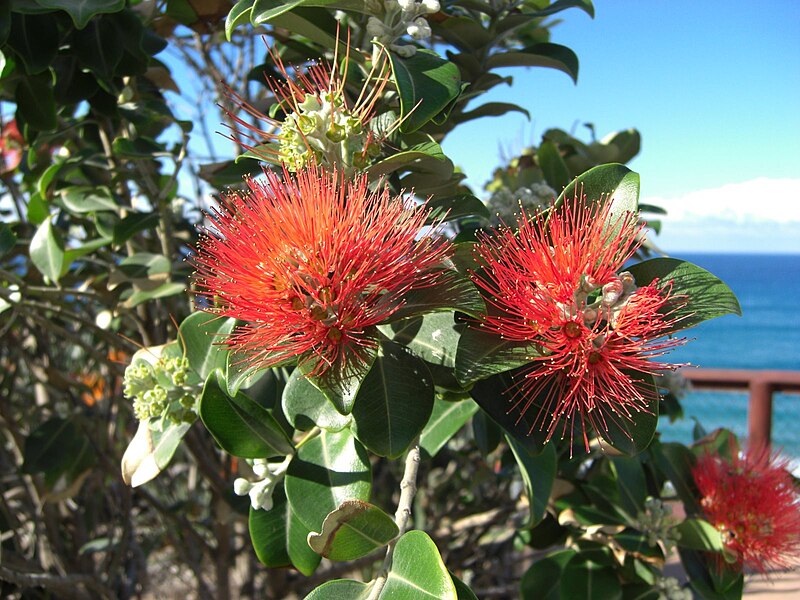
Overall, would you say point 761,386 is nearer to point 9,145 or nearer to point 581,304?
point 581,304

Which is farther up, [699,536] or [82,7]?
[82,7]

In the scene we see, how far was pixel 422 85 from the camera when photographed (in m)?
0.79

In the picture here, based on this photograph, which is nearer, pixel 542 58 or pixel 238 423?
pixel 238 423

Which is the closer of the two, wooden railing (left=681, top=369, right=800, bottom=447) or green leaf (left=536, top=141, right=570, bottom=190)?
green leaf (left=536, top=141, right=570, bottom=190)

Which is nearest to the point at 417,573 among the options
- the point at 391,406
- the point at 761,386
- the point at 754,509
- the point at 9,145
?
the point at 391,406

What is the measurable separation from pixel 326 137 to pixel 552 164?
62 centimetres

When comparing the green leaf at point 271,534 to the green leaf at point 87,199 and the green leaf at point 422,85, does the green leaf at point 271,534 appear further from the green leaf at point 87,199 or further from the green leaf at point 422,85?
the green leaf at point 87,199

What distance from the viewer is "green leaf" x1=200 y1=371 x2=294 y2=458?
0.83 metres

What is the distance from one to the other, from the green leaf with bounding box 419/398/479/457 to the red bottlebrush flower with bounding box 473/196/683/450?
12.6 inches

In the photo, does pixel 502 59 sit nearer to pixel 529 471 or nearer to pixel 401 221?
pixel 401 221

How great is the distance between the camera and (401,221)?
0.71 meters

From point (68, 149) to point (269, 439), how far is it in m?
1.16

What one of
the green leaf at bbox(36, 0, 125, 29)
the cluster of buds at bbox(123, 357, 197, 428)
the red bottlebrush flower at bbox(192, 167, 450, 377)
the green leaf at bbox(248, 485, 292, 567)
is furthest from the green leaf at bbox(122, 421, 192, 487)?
the green leaf at bbox(36, 0, 125, 29)

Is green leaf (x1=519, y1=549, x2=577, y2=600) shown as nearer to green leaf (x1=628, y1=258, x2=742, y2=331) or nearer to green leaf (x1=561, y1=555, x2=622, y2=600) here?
green leaf (x1=561, y1=555, x2=622, y2=600)
